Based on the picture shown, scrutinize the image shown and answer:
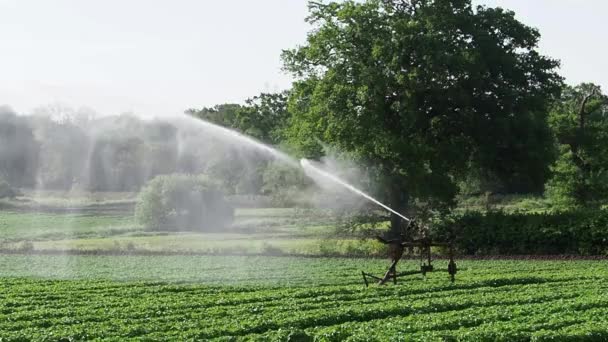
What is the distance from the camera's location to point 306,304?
22.9 m

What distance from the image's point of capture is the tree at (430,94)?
144ft

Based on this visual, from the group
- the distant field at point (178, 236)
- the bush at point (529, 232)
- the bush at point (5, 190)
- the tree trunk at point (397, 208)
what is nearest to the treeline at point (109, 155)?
the bush at point (5, 190)

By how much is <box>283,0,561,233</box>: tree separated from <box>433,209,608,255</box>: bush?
1.79 meters

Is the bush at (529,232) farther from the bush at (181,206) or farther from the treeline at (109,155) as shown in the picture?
the bush at (181,206)

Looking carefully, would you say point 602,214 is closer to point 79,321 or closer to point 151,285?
point 151,285

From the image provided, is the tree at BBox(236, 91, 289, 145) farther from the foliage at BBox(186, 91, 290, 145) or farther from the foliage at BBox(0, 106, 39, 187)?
the foliage at BBox(0, 106, 39, 187)

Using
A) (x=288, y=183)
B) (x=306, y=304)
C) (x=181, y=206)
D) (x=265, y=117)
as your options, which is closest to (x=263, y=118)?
(x=265, y=117)

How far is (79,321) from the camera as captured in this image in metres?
21.1

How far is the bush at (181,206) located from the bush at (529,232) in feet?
90.0

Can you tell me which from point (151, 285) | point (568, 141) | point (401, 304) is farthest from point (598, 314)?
point (568, 141)

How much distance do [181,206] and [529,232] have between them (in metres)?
34.4

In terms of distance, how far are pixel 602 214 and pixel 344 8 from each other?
17433mm

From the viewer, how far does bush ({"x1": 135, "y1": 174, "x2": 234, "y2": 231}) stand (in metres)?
68.4

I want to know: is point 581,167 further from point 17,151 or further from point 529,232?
point 17,151
